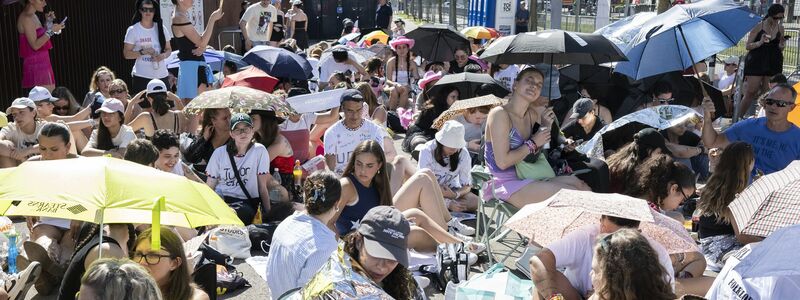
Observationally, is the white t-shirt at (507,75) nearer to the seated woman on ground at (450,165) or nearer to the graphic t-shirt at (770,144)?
the seated woman on ground at (450,165)

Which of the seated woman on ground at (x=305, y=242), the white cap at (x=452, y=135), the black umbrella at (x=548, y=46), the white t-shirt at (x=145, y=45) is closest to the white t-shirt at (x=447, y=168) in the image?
the white cap at (x=452, y=135)

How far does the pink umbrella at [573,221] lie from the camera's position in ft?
15.0

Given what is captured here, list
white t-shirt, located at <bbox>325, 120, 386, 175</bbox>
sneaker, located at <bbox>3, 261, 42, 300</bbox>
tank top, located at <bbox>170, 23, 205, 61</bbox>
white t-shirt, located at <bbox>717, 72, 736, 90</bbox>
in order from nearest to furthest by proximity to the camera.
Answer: sneaker, located at <bbox>3, 261, 42, 300</bbox> < white t-shirt, located at <bbox>325, 120, 386, 175</bbox> < tank top, located at <bbox>170, 23, 205, 61</bbox> < white t-shirt, located at <bbox>717, 72, 736, 90</bbox>

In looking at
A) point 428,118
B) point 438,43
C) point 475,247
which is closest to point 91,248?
point 475,247

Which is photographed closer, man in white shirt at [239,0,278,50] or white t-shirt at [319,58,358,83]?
white t-shirt at [319,58,358,83]

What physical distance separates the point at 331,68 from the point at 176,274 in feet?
34.3

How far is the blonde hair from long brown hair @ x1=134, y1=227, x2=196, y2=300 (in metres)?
0.71

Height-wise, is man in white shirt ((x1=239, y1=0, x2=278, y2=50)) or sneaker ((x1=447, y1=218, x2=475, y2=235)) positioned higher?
man in white shirt ((x1=239, y1=0, x2=278, y2=50))

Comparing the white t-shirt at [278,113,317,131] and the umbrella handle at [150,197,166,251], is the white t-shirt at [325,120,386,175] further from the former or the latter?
the umbrella handle at [150,197,166,251]

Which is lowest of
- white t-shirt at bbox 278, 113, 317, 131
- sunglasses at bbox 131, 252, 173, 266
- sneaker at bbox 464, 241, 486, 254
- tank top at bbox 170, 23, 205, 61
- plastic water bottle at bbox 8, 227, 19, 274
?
sneaker at bbox 464, 241, 486, 254

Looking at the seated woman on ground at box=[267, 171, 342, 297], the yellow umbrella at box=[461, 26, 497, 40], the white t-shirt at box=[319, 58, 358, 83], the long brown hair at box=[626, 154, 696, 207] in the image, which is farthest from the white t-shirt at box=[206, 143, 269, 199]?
the yellow umbrella at box=[461, 26, 497, 40]

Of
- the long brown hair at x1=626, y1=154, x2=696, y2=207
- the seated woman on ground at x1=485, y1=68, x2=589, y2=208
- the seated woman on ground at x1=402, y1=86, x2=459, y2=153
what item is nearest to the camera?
the long brown hair at x1=626, y1=154, x2=696, y2=207

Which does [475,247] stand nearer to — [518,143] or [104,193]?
[518,143]

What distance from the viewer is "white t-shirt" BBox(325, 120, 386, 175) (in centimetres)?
823
